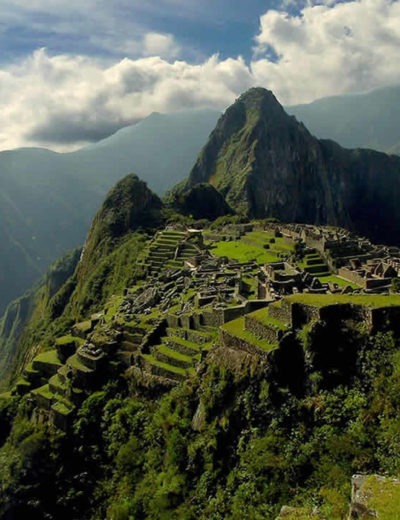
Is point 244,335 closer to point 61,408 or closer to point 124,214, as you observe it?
point 61,408

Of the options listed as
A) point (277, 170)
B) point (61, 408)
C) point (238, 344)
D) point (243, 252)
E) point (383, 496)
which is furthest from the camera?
point (277, 170)

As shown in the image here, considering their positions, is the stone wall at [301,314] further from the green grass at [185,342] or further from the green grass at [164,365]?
the green grass at [185,342]

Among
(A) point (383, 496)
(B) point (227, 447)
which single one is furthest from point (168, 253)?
(A) point (383, 496)

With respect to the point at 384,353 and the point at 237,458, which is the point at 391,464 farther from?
the point at 237,458

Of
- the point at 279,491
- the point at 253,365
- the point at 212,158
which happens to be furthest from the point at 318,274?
the point at 212,158

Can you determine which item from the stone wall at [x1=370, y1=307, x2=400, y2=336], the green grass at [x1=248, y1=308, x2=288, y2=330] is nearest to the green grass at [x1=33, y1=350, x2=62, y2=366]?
the green grass at [x1=248, y1=308, x2=288, y2=330]

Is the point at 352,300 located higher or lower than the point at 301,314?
higher
